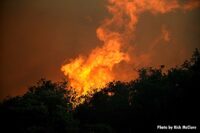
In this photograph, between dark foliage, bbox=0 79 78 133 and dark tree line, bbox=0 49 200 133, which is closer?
dark tree line, bbox=0 49 200 133

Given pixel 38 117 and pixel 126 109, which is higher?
pixel 126 109

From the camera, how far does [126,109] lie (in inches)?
1244

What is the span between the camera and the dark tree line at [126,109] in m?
27.6

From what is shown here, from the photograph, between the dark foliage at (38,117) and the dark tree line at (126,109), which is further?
the dark foliage at (38,117)

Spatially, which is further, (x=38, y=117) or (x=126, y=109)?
(x=126, y=109)

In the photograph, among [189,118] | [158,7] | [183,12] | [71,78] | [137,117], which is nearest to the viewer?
[189,118]

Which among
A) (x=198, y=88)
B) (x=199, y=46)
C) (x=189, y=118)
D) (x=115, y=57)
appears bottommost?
(x=189, y=118)

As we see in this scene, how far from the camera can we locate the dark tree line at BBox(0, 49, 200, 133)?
2761 centimetres

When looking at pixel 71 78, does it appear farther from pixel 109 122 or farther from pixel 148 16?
pixel 109 122

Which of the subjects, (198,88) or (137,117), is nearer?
(198,88)

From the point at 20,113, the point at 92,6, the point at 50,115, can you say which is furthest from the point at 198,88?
the point at 92,6

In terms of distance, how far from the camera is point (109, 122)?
106 feet

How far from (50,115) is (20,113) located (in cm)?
253

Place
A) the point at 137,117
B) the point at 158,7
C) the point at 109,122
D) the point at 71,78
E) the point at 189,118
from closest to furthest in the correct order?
the point at 189,118, the point at 137,117, the point at 109,122, the point at 158,7, the point at 71,78
